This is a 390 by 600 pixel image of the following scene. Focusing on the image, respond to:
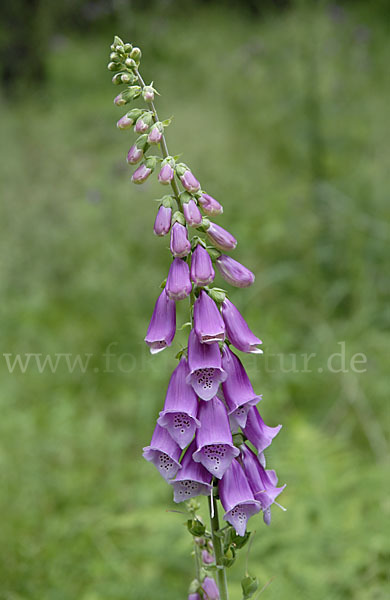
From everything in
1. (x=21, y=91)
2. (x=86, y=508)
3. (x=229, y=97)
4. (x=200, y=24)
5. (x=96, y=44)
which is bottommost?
(x=86, y=508)

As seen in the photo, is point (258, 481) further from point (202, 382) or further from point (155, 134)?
point (155, 134)

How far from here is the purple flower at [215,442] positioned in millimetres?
1546

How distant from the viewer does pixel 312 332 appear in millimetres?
4805

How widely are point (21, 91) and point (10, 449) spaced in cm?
1046

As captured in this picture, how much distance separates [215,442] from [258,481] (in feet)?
0.82

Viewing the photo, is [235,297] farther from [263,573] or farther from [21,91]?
[21,91]

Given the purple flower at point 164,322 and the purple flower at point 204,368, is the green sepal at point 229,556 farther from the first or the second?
the purple flower at point 164,322

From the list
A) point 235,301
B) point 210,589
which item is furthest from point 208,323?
point 235,301

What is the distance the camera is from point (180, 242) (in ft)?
5.19

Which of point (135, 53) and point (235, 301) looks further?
point (235, 301)

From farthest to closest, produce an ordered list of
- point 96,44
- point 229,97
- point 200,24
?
1. point 96,44
2. point 200,24
3. point 229,97

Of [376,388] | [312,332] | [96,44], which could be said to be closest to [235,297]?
[312,332]

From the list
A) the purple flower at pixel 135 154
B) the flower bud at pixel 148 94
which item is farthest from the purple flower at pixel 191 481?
the flower bud at pixel 148 94

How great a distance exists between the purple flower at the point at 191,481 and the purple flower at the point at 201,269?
473 millimetres
